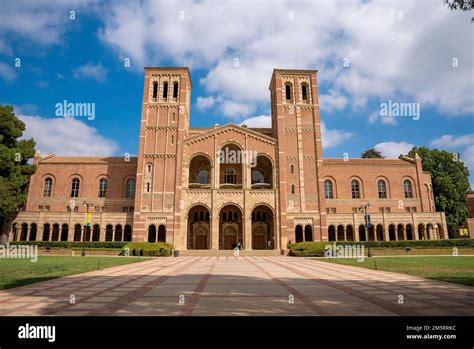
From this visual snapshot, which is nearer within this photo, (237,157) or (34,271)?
(34,271)

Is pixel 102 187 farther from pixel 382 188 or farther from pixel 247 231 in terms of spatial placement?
pixel 382 188

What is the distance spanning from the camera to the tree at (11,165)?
34.3 meters

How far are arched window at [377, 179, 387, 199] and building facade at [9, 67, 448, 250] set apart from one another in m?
0.15

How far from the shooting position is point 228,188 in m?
37.9

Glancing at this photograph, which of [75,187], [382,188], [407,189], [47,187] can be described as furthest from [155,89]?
[407,189]

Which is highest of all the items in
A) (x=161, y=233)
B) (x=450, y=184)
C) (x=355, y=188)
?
(x=450, y=184)

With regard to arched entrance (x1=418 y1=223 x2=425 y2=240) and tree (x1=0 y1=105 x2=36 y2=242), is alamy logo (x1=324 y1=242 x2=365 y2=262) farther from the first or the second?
tree (x1=0 y1=105 x2=36 y2=242)

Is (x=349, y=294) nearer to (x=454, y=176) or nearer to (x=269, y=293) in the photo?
(x=269, y=293)

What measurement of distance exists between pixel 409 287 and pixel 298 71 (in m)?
38.7

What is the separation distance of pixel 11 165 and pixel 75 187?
955cm
